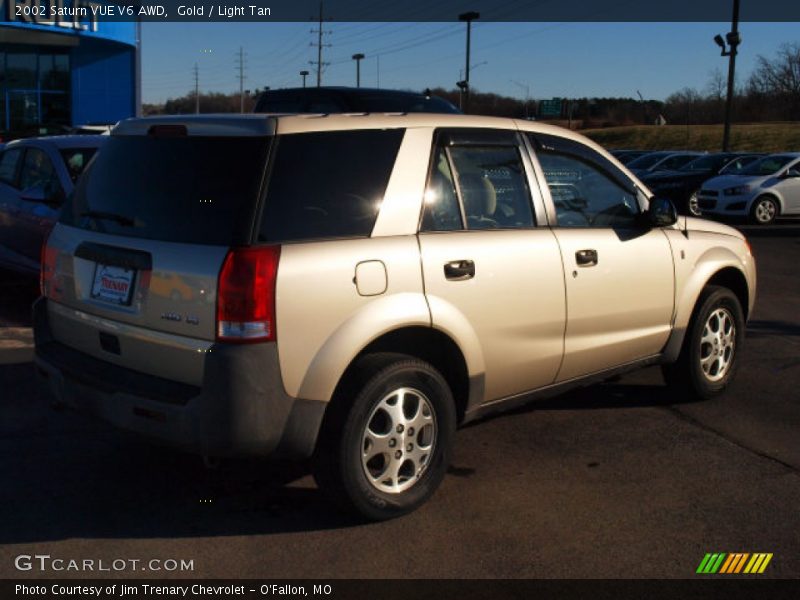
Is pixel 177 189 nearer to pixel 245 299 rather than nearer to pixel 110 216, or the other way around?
pixel 110 216

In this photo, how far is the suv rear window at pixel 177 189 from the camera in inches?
154

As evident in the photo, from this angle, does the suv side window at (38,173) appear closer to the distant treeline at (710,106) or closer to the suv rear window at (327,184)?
the suv rear window at (327,184)

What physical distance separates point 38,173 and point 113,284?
19.1 feet

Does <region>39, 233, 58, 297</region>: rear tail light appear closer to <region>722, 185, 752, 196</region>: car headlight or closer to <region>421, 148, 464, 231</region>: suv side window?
<region>421, 148, 464, 231</region>: suv side window

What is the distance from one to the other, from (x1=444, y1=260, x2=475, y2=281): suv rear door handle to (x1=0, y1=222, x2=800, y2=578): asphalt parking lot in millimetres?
1138

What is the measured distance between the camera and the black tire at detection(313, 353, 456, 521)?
4.04 metres

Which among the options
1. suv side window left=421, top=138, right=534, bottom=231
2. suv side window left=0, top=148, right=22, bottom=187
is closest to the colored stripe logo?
suv side window left=421, top=138, right=534, bottom=231

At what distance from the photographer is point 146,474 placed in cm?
485

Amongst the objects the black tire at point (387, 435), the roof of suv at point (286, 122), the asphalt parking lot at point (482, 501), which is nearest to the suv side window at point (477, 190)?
the roof of suv at point (286, 122)

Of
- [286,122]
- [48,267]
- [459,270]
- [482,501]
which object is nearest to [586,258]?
[459,270]

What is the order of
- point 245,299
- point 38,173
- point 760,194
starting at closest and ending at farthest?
point 245,299 < point 38,173 < point 760,194

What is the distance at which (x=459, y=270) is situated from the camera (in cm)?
447

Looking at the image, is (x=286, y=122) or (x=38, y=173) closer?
(x=286, y=122)

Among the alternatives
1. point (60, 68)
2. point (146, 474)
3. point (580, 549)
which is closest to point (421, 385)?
point (580, 549)
